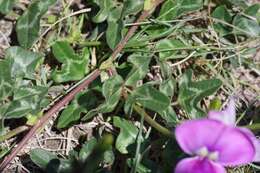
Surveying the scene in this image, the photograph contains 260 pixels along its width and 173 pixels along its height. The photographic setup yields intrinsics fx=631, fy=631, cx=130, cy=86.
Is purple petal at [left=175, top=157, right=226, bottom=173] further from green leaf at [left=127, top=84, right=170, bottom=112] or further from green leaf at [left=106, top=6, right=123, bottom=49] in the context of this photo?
green leaf at [left=106, top=6, right=123, bottom=49]

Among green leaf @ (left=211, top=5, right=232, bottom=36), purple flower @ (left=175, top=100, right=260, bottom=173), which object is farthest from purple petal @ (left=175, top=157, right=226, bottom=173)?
green leaf @ (left=211, top=5, right=232, bottom=36)

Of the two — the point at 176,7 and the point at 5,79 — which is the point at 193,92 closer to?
the point at 176,7

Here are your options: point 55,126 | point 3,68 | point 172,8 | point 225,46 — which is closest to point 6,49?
point 3,68

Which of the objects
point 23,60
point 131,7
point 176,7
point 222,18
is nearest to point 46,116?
point 23,60

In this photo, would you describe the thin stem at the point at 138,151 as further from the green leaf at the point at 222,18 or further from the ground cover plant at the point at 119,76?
the green leaf at the point at 222,18

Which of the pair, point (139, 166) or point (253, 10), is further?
point (253, 10)
